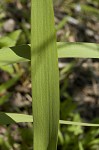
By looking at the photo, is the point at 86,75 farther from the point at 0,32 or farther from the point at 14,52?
the point at 14,52

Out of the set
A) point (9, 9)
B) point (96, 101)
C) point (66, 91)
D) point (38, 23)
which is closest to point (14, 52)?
point (38, 23)

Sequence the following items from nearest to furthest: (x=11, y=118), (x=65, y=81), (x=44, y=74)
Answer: (x=44, y=74), (x=11, y=118), (x=65, y=81)

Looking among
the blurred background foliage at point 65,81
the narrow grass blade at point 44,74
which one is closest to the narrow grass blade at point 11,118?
the narrow grass blade at point 44,74

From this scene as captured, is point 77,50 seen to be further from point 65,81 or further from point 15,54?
Result: point 65,81

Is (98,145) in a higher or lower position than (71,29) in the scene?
lower

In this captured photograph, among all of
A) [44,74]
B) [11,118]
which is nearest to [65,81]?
[11,118]
